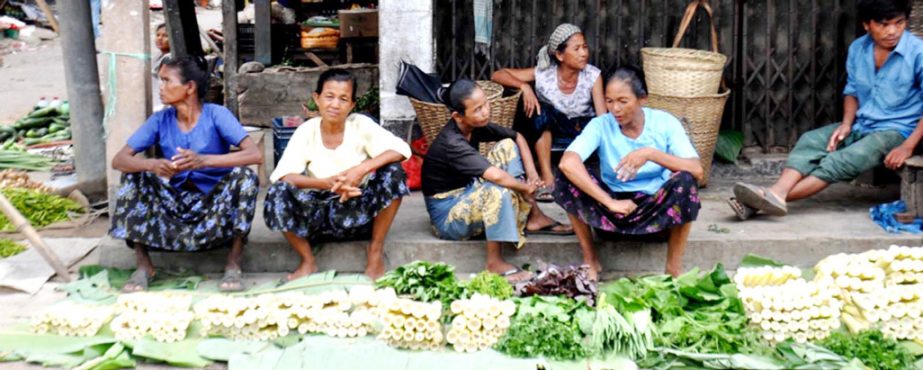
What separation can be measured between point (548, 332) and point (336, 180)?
1.50 metres

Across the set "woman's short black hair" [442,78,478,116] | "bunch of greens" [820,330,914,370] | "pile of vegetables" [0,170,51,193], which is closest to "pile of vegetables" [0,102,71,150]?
"pile of vegetables" [0,170,51,193]

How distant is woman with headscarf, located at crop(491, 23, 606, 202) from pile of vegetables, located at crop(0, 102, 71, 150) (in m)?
5.07

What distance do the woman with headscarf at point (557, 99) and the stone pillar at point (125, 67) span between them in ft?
7.75

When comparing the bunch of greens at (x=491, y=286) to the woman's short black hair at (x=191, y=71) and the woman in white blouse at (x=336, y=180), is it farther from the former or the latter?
the woman's short black hair at (x=191, y=71)

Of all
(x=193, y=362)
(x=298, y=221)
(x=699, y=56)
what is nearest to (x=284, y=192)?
(x=298, y=221)

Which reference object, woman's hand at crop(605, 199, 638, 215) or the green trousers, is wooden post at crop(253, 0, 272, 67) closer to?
the green trousers

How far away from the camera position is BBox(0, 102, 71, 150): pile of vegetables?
416 inches

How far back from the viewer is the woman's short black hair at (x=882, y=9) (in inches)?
258

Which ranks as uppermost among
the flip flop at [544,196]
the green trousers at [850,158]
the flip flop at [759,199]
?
the green trousers at [850,158]

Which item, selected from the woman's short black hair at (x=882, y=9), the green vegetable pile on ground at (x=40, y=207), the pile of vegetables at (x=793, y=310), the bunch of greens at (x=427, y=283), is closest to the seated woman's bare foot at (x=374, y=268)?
the bunch of greens at (x=427, y=283)

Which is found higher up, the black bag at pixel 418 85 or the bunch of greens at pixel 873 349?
the black bag at pixel 418 85

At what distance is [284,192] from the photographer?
604 cm

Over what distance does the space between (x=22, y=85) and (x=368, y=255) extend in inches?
365

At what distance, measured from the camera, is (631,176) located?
19.0 ft
